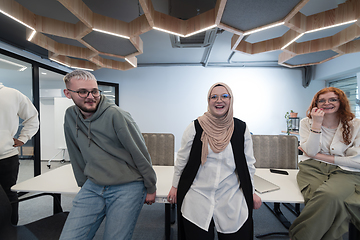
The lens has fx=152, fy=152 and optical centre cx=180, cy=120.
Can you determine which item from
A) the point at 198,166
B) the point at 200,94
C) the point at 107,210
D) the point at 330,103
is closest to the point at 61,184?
the point at 107,210

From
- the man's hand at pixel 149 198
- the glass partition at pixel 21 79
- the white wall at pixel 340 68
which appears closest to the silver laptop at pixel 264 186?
the man's hand at pixel 149 198

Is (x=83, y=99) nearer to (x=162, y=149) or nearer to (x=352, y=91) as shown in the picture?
(x=162, y=149)

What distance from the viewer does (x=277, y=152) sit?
73.6 inches

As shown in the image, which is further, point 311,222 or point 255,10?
point 255,10

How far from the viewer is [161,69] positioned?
4.73m

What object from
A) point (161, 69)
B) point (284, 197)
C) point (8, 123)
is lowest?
point (284, 197)

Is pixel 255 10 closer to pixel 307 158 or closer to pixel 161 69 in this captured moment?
pixel 307 158

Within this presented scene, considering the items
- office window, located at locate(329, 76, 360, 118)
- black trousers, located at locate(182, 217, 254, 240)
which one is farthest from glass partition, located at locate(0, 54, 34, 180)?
office window, located at locate(329, 76, 360, 118)

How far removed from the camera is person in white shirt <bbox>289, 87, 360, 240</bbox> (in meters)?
1.09

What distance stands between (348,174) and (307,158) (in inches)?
11.4

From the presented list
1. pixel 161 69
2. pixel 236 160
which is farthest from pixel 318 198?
pixel 161 69

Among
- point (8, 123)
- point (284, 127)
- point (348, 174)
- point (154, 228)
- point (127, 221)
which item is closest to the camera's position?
point (127, 221)

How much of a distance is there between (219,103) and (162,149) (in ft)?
3.64

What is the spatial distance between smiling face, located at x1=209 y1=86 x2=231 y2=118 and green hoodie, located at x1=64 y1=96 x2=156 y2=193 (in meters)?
0.61
